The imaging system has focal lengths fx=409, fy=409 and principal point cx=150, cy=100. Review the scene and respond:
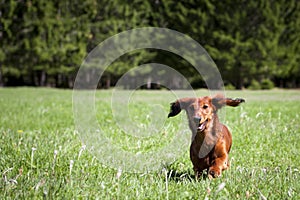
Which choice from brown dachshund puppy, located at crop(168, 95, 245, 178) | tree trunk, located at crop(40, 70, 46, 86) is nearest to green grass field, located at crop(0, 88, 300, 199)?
brown dachshund puppy, located at crop(168, 95, 245, 178)

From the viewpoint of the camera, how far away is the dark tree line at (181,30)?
27.7 meters

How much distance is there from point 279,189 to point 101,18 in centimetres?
2744

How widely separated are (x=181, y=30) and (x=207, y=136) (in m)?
26.7

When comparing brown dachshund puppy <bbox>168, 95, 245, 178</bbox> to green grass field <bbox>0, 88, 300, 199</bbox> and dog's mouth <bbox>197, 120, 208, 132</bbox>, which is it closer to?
dog's mouth <bbox>197, 120, 208, 132</bbox>

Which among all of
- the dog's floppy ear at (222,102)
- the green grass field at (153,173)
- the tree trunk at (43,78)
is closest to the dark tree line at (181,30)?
the tree trunk at (43,78)

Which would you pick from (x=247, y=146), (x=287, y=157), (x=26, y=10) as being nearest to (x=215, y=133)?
(x=287, y=157)

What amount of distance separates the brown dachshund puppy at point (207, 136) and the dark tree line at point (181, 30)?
24.8 metres

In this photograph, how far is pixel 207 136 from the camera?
3.60 metres

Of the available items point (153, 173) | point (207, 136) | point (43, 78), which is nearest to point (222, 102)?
point (207, 136)

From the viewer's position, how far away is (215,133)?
11.9 ft

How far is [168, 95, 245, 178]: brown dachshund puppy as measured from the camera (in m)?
3.46

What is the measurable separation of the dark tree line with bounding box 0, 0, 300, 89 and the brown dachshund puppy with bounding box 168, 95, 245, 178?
2477cm

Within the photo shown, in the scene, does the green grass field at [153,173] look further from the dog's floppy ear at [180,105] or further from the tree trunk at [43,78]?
the tree trunk at [43,78]

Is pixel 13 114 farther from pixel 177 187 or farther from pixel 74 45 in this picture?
pixel 74 45
